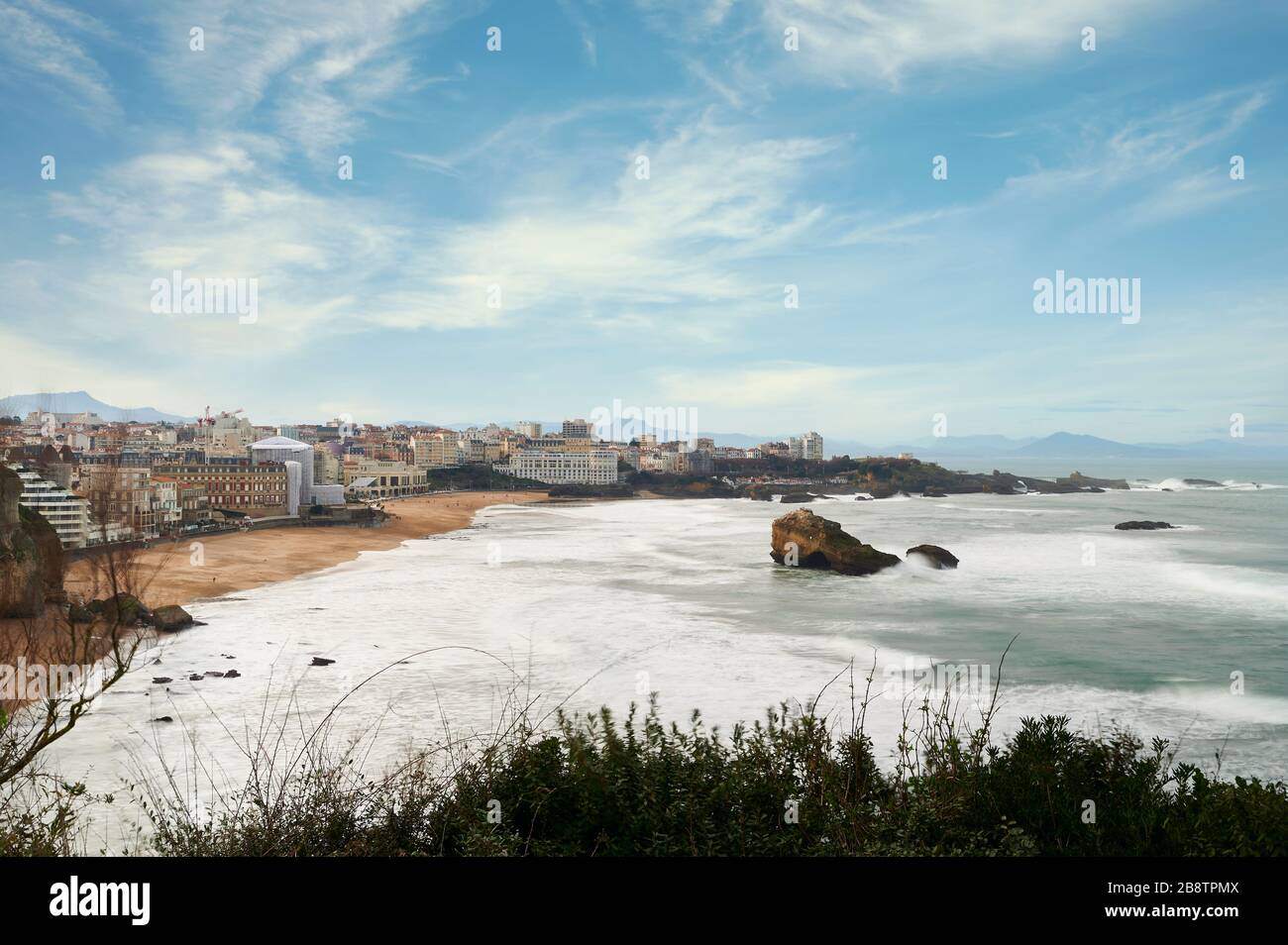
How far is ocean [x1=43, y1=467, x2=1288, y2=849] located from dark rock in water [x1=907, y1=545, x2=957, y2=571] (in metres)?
0.67

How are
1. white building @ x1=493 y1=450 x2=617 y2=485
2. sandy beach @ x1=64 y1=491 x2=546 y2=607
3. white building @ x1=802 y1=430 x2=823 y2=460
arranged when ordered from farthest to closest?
white building @ x1=802 y1=430 x2=823 y2=460, white building @ x1=493 y1=450 x2=617 y2=485, sandy beach @ x1=64 y1=491 x2=546 y2=607

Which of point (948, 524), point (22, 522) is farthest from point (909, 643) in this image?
point (948, 524)

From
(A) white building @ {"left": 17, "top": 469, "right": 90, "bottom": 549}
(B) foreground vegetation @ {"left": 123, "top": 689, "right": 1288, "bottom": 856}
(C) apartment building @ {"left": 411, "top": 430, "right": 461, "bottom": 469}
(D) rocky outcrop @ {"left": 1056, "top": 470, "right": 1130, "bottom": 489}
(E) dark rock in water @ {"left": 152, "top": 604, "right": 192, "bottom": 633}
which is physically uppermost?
(C) apartment building @ {"left": 411, "top": 430, "right": 461, "bottom": 469}

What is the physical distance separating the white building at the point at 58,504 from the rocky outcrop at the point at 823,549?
20871 millimetres

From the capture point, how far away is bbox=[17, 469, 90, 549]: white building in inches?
885

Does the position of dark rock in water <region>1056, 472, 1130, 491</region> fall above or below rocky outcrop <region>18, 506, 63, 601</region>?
below

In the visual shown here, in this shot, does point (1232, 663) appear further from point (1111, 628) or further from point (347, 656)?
point (347, 656)

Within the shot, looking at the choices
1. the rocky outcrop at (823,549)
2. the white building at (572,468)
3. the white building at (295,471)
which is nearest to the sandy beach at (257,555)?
the white building at (295,471)

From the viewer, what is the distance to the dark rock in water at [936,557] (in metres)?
27.8

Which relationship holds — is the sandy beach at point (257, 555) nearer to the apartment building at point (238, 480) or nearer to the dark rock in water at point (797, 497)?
the apartment building at point (238, 480)

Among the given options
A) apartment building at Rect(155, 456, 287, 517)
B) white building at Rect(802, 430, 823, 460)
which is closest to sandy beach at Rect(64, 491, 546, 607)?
apartment building at Rect(155, 456, 287, 517)

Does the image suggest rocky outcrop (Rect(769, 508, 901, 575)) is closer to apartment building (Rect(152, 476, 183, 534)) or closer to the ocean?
the ocean

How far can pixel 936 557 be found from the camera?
28.1 metres

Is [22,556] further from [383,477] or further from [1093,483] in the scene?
[1093,483]
